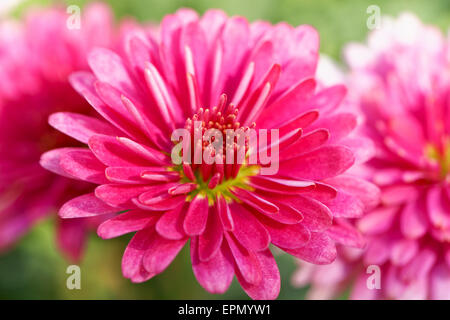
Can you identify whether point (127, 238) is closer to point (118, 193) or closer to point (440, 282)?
point (118, 193)

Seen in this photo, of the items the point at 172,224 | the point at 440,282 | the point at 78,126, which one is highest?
the point at 78,126

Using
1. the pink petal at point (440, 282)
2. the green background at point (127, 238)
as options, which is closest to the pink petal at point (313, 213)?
the pink petal at point (440, 282)

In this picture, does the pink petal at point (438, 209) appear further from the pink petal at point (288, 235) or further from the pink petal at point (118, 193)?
the pink petal at point (118, 193)

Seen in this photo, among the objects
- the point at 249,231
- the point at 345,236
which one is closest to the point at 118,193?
the point at 249,231

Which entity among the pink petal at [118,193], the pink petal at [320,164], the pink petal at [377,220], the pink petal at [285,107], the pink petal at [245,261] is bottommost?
the pink petal at [245,261]

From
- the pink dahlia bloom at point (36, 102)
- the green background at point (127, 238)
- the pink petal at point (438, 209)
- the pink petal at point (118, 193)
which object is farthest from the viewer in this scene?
the green background at point (127, 238)

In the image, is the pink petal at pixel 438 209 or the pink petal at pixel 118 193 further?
the pink petal at pixel 438 209

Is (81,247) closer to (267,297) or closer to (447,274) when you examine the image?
(267,297)
